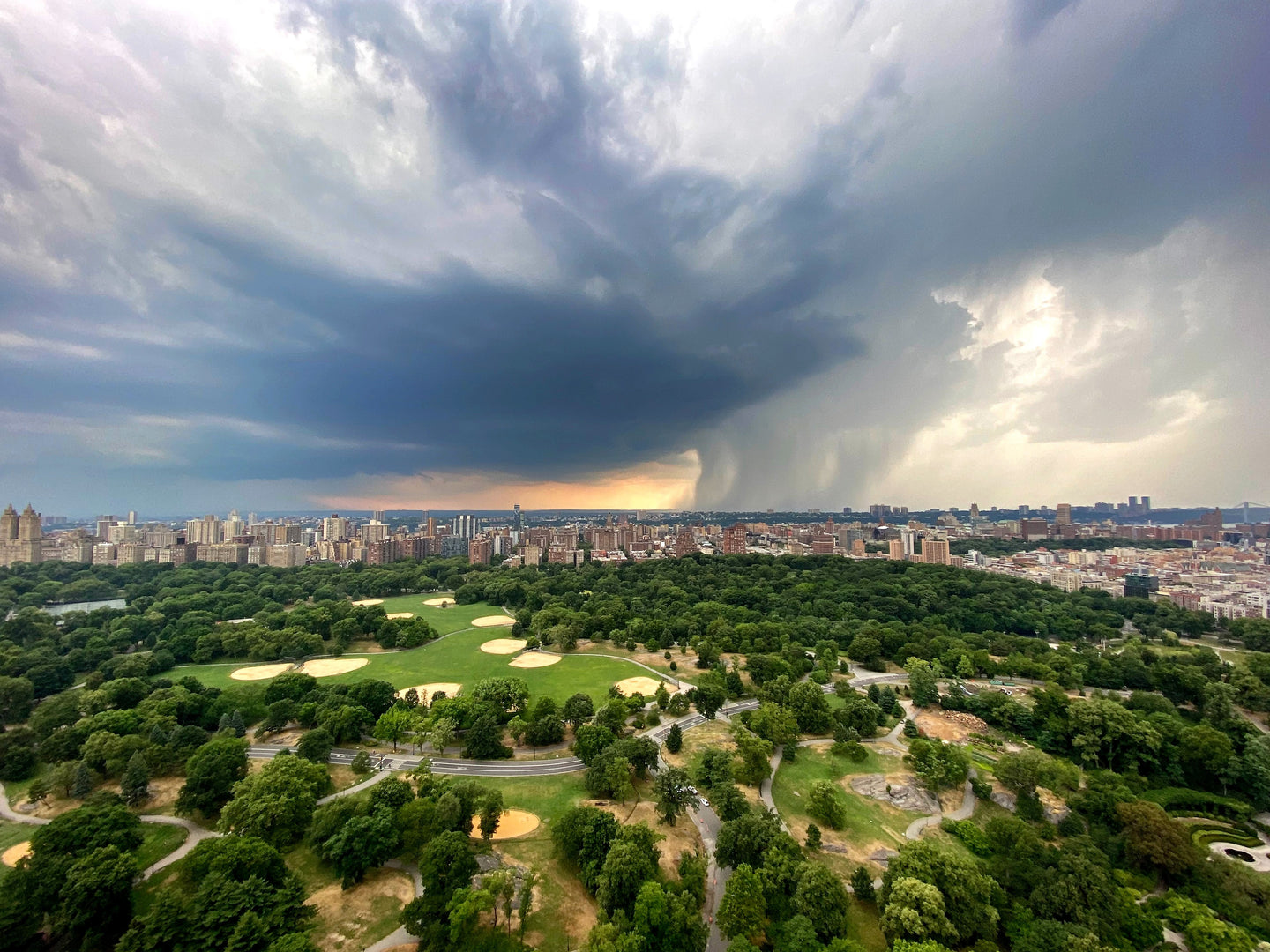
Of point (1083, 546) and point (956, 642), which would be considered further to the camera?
point (1083, 546)

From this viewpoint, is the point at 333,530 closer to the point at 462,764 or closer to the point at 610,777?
the point at 462,764

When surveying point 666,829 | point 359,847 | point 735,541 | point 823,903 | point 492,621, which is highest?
point 735,541

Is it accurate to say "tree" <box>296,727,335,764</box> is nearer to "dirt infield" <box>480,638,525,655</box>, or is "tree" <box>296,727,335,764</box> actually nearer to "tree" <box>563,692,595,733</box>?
"tree" <box>563,692,595,733</box>

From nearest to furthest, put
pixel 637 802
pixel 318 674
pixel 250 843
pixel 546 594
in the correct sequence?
pixel 250 843 → pixel 637 802 → pixel 318 674 → pixel 546 594

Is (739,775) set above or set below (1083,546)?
below

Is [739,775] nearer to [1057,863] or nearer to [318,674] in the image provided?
[1057,863]

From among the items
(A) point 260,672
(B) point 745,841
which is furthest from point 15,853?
(B) point 745,841

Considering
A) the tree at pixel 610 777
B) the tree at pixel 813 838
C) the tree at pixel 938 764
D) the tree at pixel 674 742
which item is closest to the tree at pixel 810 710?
the tree at pixel 938 764

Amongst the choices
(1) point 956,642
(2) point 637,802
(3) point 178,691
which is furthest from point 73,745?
(1) point 956,642
